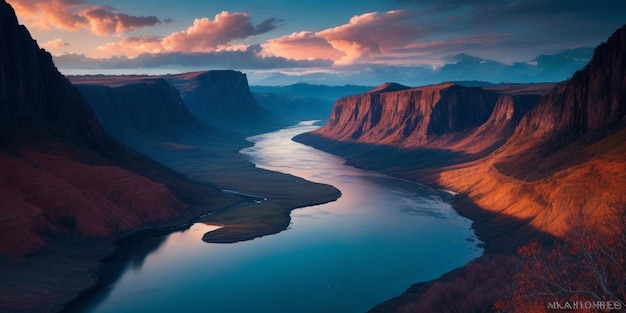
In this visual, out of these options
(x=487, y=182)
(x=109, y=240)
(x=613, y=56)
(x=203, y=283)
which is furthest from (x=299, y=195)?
(x=613, y=56)

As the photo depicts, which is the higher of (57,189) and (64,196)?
(57,189)

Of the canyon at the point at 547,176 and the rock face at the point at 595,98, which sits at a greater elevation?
the rock face at the point at 595,98

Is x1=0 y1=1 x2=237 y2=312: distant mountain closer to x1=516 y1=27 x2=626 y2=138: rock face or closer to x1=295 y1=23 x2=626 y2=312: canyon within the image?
x1=295 y1=23 x2=626 y2=312: canyon

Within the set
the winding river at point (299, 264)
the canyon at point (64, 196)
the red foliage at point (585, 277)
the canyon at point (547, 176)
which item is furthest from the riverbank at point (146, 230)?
the red foliage at point (585, 277)

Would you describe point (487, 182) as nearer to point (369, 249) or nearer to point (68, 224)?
point (369, 249)

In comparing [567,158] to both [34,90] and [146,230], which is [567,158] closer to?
[146,230]

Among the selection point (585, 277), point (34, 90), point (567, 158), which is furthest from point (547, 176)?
point (34, 90)

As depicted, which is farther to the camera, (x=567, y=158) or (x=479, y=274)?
(x=567, y=158)

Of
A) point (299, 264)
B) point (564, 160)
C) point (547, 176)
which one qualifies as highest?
point (564, 160)

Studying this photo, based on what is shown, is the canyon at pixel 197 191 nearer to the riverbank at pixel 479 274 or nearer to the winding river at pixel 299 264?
the riverbank at pixel 479 274

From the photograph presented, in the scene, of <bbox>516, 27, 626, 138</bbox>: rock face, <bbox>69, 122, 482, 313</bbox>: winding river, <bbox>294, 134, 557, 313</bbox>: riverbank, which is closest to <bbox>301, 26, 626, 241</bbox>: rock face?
<bbox>516, 27, 626, 138</bbox>: rock face
